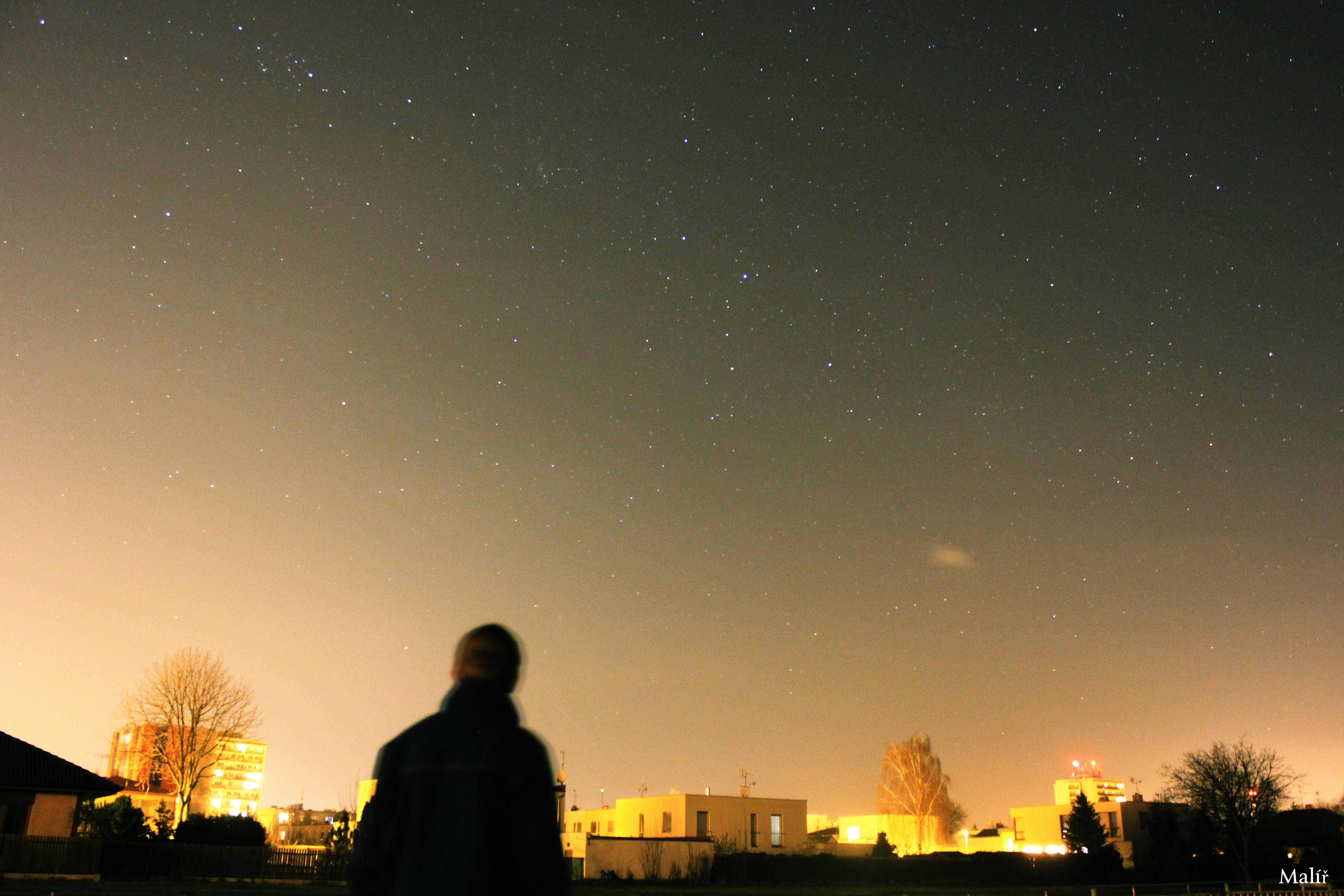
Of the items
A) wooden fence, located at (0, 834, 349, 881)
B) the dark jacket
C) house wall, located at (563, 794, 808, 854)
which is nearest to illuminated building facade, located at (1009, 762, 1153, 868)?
house wall, located at (563, 794, 808, 854)

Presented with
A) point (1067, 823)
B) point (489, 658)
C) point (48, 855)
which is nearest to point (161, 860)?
point (48, 855)

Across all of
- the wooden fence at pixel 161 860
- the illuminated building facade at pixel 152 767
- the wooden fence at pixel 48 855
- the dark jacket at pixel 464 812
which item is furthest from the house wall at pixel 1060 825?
the dark jacket at pixel 464 812

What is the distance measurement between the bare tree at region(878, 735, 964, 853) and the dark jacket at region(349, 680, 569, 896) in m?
90.0

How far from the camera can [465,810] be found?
2502mm

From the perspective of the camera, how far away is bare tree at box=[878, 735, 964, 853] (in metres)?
84.4

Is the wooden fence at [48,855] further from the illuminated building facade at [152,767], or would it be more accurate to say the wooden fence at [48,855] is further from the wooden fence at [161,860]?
the illuminated building facade at [152,767]

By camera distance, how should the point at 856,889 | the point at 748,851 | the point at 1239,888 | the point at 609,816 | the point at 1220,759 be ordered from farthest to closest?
1. the point at 609,816
2. the point at 1220,759
3. the point at 748,851
4. the point at 1239,888
5. the point at 856,889

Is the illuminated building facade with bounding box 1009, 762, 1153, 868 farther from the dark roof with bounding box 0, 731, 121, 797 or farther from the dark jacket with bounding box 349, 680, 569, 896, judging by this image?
the dark jacket with bounding box 349, 680, 569, 896

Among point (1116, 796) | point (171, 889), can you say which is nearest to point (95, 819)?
point (171, 889)

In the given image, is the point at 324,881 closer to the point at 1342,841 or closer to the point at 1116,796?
the point at 1342,841

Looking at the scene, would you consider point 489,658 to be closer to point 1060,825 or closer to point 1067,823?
point 1067,823

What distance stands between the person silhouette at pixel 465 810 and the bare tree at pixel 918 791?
295ft

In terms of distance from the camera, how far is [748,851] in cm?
5872

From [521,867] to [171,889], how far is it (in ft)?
115
